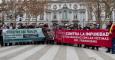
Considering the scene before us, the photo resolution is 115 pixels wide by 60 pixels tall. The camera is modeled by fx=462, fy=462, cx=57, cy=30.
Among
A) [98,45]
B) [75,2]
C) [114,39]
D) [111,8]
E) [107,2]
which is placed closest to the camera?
[114,39]

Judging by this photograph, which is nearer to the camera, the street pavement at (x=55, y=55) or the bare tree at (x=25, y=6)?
the street pavement at (x=55, y=55)

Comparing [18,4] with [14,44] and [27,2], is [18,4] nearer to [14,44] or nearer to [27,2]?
[27,2]

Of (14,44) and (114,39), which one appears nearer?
(114,39)

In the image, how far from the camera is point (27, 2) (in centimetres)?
7694

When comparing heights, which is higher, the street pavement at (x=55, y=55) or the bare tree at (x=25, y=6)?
the bare tree at (x=25, y=6)

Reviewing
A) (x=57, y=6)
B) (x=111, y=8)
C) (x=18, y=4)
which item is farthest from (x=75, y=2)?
(x=111, y=8)

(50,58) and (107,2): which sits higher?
(107,2)

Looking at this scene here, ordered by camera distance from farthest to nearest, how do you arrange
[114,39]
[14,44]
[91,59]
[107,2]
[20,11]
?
[20,11], [107,2], [14,44], [114,39], [91,59]

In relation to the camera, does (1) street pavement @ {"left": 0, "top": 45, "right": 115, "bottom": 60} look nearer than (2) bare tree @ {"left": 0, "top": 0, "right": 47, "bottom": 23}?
Yes

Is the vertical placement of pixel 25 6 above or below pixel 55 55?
above

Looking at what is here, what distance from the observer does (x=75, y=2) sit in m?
158

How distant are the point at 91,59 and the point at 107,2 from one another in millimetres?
36277

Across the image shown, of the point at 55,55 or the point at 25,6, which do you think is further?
the point at 25,6

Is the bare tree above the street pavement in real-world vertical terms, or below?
above
